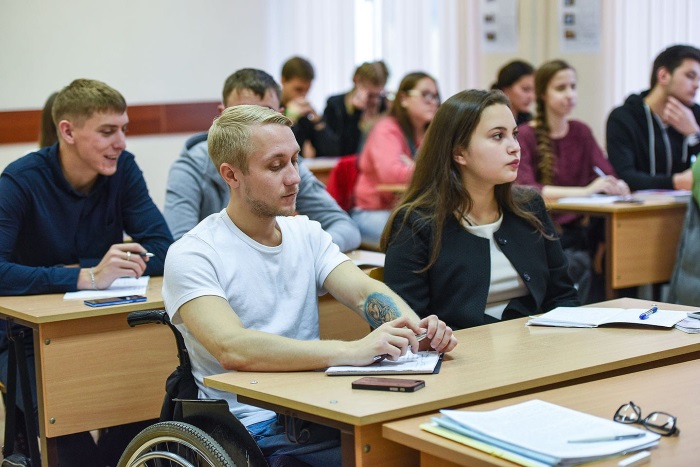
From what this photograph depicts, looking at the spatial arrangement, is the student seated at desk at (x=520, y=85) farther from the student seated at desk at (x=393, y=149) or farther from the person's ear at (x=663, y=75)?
the person's ear at (x=663, y=75)

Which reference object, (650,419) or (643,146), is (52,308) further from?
(643,146)

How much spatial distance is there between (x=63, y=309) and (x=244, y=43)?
15.3 feet

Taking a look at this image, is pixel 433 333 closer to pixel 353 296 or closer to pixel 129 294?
pixel 353 296

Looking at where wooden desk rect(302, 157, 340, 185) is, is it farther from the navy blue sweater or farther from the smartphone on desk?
the smartphone on desk

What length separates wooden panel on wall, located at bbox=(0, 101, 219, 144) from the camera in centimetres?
616

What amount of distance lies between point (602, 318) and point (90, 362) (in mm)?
1442

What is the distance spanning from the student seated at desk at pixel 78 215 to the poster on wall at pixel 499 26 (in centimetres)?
442

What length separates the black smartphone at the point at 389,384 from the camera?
73.0 inches

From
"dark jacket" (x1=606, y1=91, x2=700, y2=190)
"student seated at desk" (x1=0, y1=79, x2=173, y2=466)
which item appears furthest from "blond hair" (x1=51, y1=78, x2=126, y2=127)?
"dark jacket" (x1=606, y1=91, x2=700, y2=190)

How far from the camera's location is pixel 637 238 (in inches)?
169

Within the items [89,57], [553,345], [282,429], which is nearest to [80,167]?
[282,429]

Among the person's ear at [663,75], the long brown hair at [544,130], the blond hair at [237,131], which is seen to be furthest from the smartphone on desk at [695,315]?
the person's ear at [663,75]

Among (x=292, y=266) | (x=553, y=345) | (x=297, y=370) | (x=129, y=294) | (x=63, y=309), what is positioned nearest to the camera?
(x=297, y=370)

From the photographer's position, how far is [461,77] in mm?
7406
